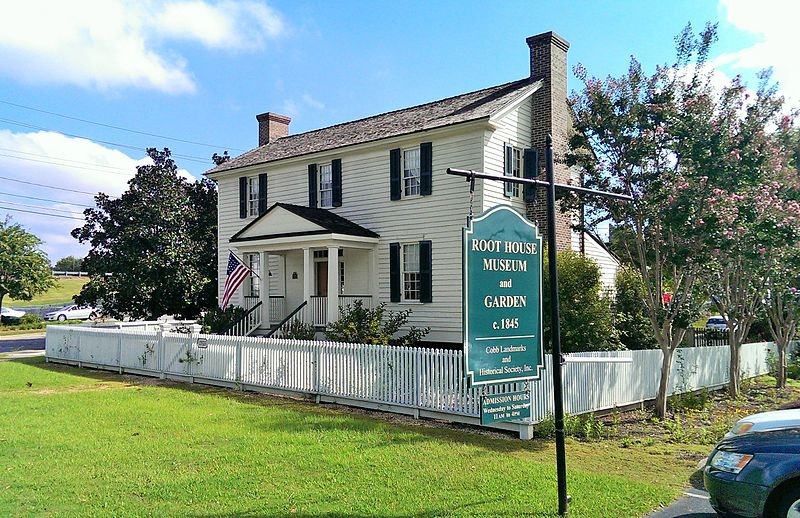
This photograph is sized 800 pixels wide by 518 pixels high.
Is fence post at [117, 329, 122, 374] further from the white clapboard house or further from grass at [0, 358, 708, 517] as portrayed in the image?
grass at [0, 358, 708, 517]

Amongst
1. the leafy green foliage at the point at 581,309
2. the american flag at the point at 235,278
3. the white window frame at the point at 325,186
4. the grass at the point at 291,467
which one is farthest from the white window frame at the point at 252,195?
the grass at the point at 291,467

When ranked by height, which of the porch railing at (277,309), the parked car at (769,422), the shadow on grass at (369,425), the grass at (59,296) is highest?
the grass at (59,296)

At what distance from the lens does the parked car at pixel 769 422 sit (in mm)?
5796

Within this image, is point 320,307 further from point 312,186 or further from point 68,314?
point 68,314

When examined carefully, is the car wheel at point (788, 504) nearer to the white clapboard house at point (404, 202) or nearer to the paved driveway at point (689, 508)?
the paved driveway at point (689, 508)

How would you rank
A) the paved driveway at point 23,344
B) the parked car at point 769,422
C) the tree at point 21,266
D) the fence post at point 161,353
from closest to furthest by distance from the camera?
the parked car at point 769,422, the fence post at point 161,353, the paved driveway at point 23,344, the tree at point 21,266

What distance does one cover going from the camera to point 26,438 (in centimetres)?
940

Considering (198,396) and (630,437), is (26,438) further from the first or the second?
(630,437)

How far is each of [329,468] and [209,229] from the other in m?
23.6

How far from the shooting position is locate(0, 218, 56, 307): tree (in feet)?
133

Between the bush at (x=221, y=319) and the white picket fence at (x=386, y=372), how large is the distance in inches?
144

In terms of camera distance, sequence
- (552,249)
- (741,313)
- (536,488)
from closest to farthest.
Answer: (552,249) → (536,488) → (741,313)

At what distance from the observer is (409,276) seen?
1908 centimetres

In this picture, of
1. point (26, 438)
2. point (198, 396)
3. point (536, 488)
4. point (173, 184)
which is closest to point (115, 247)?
point (173, 184)
